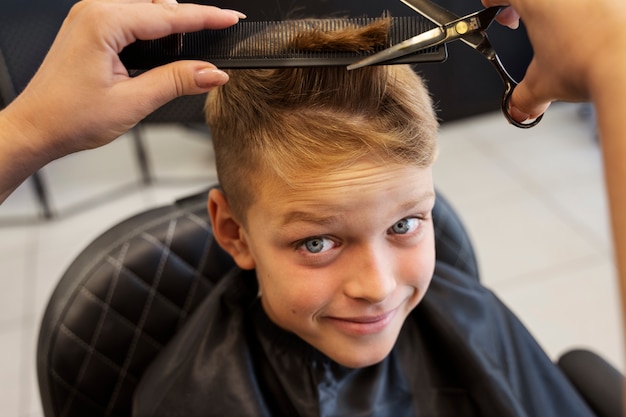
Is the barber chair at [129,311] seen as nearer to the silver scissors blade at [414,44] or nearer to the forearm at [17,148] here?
the forearm at [17,148]

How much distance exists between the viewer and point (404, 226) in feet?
2.91

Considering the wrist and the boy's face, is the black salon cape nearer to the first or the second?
the boy's face

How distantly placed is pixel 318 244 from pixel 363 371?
34cm

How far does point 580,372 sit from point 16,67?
1619 mm

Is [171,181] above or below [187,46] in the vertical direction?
below

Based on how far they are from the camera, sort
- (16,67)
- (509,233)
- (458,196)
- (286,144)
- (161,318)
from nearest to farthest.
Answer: (286,144)
(161,318)
(16,67)
(509,233)
(458,196)

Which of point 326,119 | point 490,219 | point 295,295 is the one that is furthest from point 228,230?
point 490,219

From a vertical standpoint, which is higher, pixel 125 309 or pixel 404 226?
pixel 404 226

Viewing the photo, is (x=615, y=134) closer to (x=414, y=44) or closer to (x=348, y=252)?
(x=414, y=44)

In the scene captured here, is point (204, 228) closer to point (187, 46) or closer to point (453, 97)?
point (187, 46)

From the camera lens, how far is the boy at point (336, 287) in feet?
2.71

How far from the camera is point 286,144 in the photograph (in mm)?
826

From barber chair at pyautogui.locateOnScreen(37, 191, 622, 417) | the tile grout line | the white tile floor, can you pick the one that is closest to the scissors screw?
barber chair at pyautogui.locateOnScreen(37, 191, 622, 417)

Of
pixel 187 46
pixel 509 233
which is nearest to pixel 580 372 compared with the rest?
pixel 187 46
